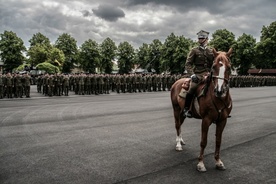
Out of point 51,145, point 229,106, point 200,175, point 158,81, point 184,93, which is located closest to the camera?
point 200,175

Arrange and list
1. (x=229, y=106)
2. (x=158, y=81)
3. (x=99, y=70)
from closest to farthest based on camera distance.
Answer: (x=229, y=106), (x=158, y=81), (x=99, y=70)

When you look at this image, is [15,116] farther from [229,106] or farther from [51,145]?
[229,106]

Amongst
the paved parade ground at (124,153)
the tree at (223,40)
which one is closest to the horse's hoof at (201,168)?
the paved parade ground at (124,153)

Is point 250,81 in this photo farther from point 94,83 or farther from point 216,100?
point 216,100

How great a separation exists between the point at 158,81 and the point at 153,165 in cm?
2583

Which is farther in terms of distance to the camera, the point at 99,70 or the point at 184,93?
the point at 99,70

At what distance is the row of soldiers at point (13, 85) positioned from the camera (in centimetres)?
1941

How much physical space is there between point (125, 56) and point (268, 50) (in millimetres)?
41851

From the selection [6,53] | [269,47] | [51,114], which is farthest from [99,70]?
[51,114]

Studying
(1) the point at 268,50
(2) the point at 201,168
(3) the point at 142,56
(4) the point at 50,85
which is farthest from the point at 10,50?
(2) the point at 201,168

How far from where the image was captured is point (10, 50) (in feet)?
235

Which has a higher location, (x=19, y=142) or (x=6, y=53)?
(x=6, y=53)

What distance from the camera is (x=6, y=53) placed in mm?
71188

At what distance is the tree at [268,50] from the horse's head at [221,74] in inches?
2637
